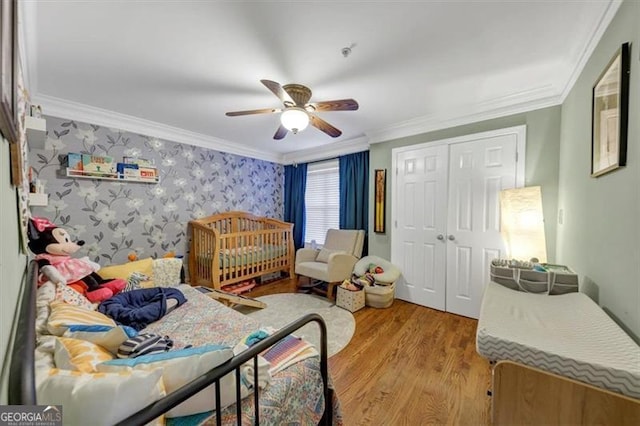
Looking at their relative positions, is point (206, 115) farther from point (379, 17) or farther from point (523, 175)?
point (523, 175)

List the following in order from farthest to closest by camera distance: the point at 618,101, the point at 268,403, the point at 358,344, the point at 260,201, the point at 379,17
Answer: the point at 260,201, the point at 358,344, the point at 379,17, the point at 618,101, the point at 268,403

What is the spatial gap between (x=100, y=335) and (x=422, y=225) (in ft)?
9.78

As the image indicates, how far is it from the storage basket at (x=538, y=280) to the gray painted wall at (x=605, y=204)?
96 millimetres

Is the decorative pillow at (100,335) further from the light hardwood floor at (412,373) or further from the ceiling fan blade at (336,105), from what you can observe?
the ceiling fan blade at (336,105)

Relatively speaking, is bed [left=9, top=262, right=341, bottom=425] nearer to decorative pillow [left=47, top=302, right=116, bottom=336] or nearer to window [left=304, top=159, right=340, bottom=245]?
decorative pillow [left=47, top=302, right=116, bottom=336]

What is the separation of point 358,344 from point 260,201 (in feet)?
10.3

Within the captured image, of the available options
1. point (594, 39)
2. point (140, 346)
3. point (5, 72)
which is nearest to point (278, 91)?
point (5, 72)

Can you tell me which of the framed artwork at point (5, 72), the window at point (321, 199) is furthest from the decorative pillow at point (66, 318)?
the window at point (321, 199)

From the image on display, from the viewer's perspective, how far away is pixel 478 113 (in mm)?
2570

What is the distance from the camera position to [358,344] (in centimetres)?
217

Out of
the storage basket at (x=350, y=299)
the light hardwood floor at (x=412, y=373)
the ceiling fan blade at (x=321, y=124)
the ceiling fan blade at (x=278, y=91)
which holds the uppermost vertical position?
the ceiling fan blade at (x=278, y=91)

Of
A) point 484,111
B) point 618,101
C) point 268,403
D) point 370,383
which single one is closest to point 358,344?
point 370,383

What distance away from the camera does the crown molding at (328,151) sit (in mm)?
3776

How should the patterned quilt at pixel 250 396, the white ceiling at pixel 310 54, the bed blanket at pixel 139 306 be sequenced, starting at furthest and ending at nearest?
the bed blanket at pixel 139 306
the white ceiling at pixel 310 54
the patterned quilt at pixel 250 396
